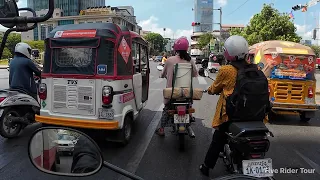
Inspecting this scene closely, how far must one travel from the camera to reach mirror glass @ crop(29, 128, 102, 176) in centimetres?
185

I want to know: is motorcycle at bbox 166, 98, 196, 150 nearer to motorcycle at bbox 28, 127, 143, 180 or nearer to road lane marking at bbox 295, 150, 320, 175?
road lane marking at bbox 295, 150, 320, 175

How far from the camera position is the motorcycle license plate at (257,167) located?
296 cm

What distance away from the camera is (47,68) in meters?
5.25

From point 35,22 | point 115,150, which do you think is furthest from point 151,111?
point 35,22

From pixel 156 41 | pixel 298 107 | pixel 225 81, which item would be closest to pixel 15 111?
pixel 225 81

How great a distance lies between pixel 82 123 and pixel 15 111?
1808 mm

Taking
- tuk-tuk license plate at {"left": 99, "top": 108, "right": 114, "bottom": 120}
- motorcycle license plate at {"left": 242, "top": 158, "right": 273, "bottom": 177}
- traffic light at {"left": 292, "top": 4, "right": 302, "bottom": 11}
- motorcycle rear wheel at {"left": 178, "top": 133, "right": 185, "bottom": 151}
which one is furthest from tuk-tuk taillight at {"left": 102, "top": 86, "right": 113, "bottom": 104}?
traffic light at {"left": 292, "top": 4, "right": 302, "bottom": 11}

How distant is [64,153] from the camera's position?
192cm

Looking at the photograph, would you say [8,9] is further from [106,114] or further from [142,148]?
[142,148]

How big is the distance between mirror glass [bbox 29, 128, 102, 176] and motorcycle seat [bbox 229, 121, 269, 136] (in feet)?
5.69

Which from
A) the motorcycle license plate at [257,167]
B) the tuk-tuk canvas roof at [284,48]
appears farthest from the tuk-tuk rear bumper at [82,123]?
the tuk-tuk canvas roof at [284,48]

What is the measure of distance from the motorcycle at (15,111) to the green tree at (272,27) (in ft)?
74.0

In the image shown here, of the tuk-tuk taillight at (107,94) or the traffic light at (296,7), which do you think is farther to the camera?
the traffic light at (296,7)

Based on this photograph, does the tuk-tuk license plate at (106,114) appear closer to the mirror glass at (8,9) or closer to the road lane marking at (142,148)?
the road lane marking at (142,148)
